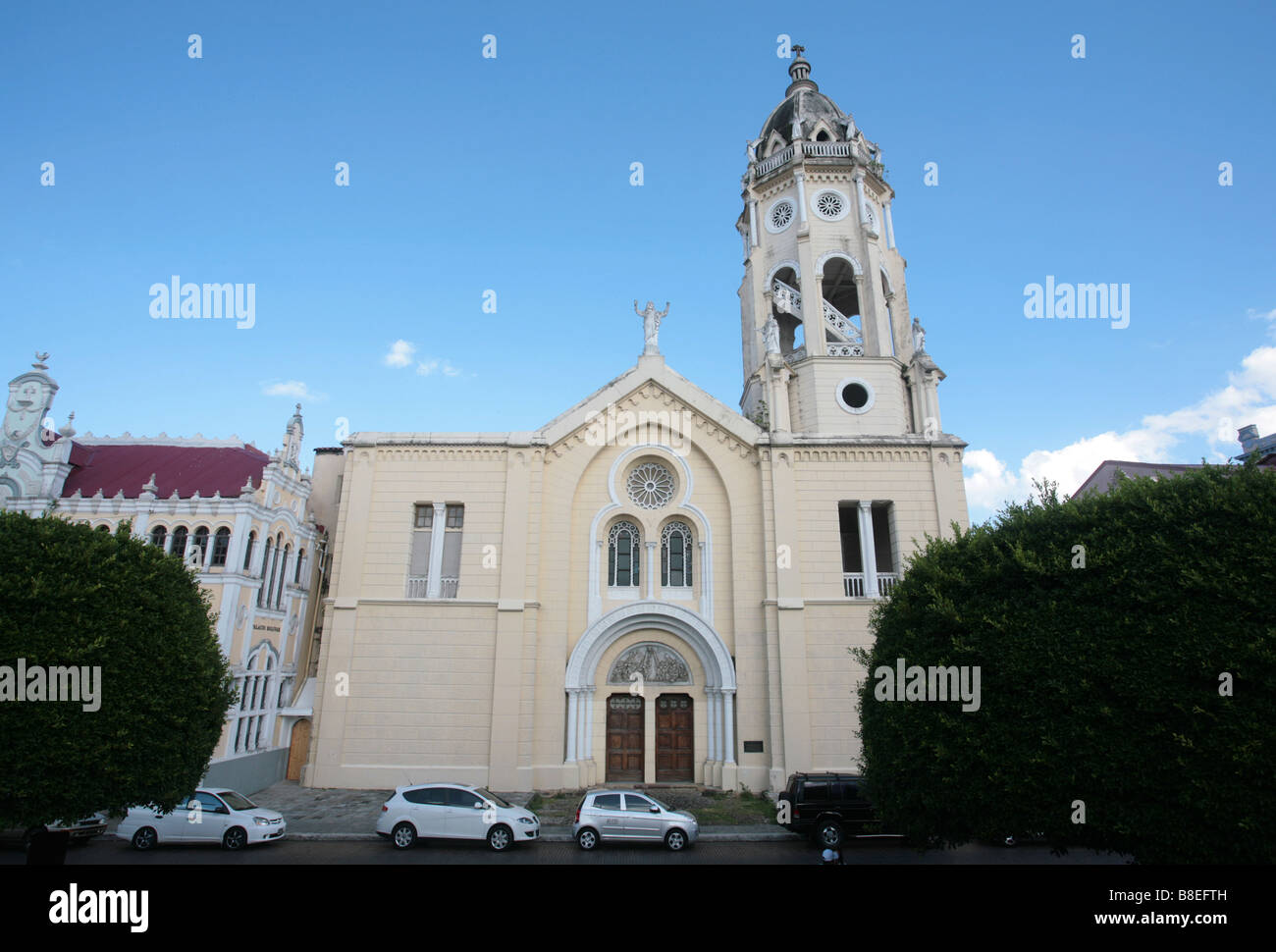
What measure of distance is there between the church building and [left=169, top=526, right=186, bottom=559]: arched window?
4828mm

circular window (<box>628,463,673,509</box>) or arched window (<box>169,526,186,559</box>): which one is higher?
circular window (<box>628,463,673,509</box>)

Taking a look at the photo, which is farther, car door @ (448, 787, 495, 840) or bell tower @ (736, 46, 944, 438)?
bell tower @ (736, 46, 944, 438)

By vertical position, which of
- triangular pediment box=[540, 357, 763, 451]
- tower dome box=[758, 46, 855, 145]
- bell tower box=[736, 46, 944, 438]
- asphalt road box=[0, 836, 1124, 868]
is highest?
tower dome box=[758, 46, 855, 145]

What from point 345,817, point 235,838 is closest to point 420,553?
point 345,817

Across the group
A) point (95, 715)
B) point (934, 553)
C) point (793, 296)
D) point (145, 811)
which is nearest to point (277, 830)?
point (145, 811)

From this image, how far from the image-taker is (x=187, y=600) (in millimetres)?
14961

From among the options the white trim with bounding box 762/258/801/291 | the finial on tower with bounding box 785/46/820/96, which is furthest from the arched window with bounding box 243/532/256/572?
the finial on tower with bounding box 785/46/820/96

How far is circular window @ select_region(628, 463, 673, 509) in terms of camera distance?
2644 centimetres

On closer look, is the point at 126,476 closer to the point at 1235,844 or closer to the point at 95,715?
the point at 95,715

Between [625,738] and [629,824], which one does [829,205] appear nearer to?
[625,738]

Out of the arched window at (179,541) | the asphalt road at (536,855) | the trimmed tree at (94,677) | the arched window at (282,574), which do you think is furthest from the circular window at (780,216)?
the trimmed tree at (94,677)

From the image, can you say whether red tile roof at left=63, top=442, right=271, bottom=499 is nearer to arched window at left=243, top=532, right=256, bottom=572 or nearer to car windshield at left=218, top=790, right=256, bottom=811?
arched window at left=243, top=532, right=256, bottom=572

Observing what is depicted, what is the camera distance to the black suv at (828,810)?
57.3 ft

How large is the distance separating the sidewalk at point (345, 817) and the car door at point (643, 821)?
1.71 metres
